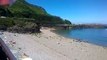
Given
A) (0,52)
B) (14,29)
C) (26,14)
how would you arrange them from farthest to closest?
1. (26,14)
2. (14,29)
3. (0,52)

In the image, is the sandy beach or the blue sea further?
the blue sea

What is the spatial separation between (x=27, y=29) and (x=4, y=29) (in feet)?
11.2

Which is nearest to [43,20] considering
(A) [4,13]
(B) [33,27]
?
(A) [4,13]

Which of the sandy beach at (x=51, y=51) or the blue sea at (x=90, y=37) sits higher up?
the sandy beach at (x=51, y=51)

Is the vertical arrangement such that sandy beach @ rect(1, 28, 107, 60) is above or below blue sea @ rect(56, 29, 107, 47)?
above

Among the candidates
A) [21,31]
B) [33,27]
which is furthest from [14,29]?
[33,27]

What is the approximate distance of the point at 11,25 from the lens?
30.3 metres

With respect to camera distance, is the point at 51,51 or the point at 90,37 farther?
the point at 90,37

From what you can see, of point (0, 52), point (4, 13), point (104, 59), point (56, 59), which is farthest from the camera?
point (4, 13)

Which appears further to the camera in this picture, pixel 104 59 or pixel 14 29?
pixel 14 29

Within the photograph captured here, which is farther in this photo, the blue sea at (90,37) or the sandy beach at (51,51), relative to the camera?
Result: the blue sea at (90,37)

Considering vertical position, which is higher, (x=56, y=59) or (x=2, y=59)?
(x=2, y=59)

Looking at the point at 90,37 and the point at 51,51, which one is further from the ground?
the point at 51,51

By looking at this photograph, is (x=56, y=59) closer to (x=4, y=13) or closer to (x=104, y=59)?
(x=104, y=59)
